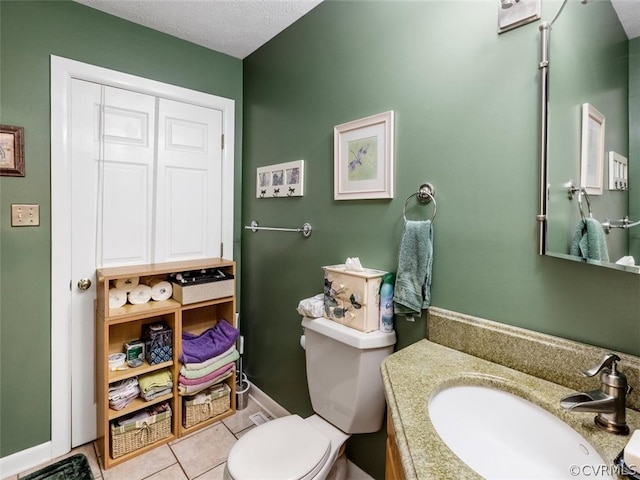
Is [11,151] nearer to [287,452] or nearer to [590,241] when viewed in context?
[287,452]

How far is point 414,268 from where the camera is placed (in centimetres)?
125

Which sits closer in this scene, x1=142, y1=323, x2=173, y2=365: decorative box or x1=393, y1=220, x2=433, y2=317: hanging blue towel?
x1=393, y1=220, x2=433, y2=317: hanging blue towel

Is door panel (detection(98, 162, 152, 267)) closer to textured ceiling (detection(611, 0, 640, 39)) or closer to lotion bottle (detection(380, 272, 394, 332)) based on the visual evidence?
lotion bottle (detection(380, 272, 394, 332))

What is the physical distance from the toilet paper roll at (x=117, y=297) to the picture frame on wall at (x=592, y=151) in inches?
80.1

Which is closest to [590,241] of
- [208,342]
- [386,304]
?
[386,304]

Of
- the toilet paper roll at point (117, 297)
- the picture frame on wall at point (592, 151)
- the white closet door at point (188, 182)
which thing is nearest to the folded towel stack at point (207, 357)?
the toilet paper roll at point (117, 297)

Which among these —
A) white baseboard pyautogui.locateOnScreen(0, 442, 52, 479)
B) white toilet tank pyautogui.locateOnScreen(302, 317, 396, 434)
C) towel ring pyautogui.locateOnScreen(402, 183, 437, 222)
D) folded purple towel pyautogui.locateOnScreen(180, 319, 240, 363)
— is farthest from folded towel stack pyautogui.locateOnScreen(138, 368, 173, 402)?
towel ring pyautogui.locateOnScreen(402, 183, 437, 222)

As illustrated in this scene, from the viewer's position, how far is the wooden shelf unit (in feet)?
5.47

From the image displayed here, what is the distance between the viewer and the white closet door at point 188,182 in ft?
6.75

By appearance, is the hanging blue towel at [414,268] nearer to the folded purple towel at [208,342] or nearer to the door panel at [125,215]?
the folded purple towel at [208,342]

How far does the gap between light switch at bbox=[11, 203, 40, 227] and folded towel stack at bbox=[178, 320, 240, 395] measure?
100cm

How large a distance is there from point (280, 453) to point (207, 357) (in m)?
0.88

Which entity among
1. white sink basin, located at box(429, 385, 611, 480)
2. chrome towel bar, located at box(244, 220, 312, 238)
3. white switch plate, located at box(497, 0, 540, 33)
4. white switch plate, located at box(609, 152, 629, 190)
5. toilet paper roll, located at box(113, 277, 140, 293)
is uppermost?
white switch plate, located at box(497, 0, 540, 33)

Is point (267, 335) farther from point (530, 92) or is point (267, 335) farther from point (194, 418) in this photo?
point (530, 92)
